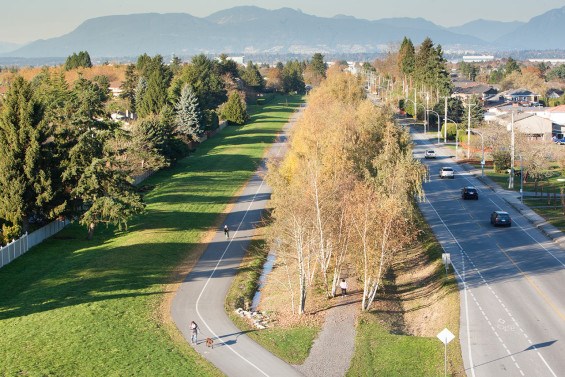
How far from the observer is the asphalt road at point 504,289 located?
3003 cm

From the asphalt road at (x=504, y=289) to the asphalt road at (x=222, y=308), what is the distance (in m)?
8.01

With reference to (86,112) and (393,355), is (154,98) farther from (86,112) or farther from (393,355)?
(393,355)

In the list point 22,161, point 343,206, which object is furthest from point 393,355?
point 22,161

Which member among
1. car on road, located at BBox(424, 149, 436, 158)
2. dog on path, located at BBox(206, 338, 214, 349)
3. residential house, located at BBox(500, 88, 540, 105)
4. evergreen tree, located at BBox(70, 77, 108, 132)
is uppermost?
evergreen tree, located at BBox(70, 77, 108, 132)

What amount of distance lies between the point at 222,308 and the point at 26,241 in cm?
1837

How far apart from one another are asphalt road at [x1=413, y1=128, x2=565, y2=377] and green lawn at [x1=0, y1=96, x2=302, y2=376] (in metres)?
11.1

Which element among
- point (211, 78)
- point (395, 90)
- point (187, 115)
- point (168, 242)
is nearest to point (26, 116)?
point (168, 242)

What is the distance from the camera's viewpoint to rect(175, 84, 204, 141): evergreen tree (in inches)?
4067

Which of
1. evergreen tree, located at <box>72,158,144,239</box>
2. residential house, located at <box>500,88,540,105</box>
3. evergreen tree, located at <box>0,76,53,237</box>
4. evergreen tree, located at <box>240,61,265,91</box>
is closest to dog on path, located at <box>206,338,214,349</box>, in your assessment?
evergreen tree, located at <box>72,158,144,239</box>

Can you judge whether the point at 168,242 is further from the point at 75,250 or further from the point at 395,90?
the point at 395,90

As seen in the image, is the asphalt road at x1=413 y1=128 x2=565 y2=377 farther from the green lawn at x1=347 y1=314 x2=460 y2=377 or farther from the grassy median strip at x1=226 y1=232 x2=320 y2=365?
the grassy median strip at x1=226 y1=232 x2=320 y2=365

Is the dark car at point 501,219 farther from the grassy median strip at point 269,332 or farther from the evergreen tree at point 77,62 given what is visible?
the evergreen tree at point 77,62

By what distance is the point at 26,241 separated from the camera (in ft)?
164

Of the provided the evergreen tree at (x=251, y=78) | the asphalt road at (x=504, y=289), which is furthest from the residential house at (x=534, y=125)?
the evergreen tree at (x=251, y=78)
